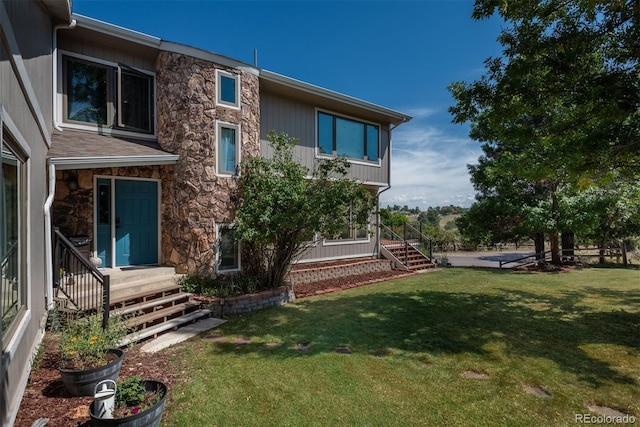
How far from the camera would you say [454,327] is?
588cm

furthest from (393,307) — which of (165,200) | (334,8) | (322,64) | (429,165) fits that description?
(429,165)

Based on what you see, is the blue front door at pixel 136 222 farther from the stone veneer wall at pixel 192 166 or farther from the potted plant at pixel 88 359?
the potted plant at pixel 88 359

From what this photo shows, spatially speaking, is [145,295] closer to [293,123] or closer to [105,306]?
[105,306]

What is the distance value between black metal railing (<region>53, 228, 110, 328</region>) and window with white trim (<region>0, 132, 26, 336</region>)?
1.29 meters

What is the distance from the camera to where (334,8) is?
10281 millimetres

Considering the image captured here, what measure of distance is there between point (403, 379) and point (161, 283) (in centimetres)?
504

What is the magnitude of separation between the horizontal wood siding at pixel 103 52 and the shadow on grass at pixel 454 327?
6.46 metres

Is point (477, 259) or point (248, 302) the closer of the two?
point (248, 302)

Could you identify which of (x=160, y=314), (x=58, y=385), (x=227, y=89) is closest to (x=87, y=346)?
(x=58, y=385)

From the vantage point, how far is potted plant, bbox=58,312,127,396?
11.0 feet

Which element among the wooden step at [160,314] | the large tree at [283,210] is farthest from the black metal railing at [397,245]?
the wooden step at [160,314]

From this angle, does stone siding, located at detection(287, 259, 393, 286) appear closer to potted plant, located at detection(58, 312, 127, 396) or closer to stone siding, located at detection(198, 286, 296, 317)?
stone siding, located at detection(198, 286, 296, 317)

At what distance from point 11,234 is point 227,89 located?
588cm

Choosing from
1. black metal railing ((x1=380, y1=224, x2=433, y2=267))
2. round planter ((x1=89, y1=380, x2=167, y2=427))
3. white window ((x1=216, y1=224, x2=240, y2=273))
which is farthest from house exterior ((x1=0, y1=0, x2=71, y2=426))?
black metal railing ((x1=380, y1=224, x2=433, y2=267))
